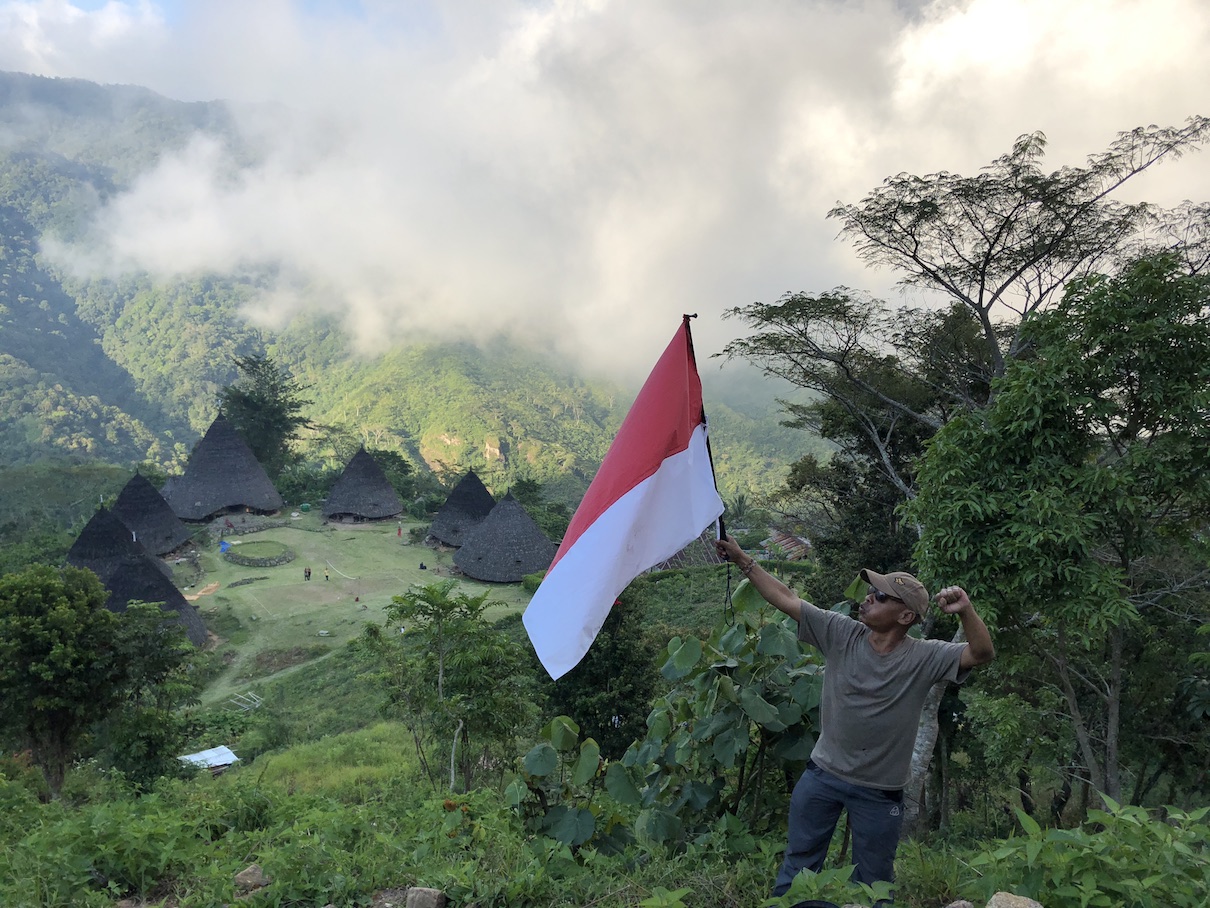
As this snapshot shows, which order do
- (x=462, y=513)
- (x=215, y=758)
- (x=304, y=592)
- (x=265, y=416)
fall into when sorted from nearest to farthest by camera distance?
(x=215, y=758) → (x=304, y=592) → (x=462, y=513) → (x=265, y=416)

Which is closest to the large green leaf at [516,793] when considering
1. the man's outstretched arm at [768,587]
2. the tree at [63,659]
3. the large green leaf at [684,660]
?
the large green leaf at [684,660]

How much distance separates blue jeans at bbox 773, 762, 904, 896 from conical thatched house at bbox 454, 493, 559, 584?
22.2 meters

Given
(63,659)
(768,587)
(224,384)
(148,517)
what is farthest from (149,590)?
(224,384)

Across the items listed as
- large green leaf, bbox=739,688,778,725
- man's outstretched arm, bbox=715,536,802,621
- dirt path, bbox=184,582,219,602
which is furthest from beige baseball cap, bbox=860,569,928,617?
dirt path, bbox=184,582,219,602

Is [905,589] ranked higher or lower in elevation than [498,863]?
higher

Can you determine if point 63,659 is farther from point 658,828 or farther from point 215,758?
point 658,828

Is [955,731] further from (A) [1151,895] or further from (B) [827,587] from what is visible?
(A) [1151,895]

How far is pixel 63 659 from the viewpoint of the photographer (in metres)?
8.78

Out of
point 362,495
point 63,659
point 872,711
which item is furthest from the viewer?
point 362,495

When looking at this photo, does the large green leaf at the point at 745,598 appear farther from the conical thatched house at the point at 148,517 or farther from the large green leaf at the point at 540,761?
the conical thatched house at the point at 148,517

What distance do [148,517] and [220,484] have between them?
4.77 meters

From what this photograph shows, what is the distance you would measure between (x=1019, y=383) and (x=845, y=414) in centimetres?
902

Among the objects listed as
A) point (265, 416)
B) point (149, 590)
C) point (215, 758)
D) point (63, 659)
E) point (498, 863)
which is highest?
point (265, 416)

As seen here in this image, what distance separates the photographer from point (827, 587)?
13203 mm
